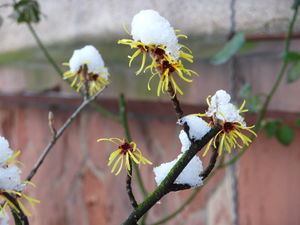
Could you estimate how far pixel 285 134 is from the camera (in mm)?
1118

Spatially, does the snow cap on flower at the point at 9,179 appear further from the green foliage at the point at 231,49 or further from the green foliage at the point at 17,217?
the green foliage at the point at 231,49

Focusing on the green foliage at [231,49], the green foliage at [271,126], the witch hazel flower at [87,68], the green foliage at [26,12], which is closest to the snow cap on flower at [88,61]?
the witch hazel flower at [87,68]

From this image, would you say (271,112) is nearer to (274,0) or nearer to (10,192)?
(274,0)

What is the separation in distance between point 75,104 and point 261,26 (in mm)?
623

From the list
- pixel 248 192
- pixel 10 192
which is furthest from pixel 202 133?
pixel 248 192

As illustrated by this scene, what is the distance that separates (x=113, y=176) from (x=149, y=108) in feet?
0.92

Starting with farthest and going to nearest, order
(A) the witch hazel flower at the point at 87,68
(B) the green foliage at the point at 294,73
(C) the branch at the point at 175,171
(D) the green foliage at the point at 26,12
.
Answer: (B) the green foliage at the point at 294,73 < (D) the green foliage at the point at 26,12 < (A) the witch hazel flower at the point at 87,68 < (C) the branch at the point at 175,171

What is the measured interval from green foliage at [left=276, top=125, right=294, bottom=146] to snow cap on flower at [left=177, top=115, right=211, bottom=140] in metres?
0.81

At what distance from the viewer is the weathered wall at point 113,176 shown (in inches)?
49.9

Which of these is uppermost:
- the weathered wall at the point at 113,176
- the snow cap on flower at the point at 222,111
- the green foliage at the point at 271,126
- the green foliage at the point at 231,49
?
the snow cap on flower at the point at 222,111

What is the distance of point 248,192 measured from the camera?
1.32m

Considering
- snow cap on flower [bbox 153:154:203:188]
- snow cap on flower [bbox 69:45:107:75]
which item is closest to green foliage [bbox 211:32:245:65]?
snow cap on flower [bbox 69:45:107:75]

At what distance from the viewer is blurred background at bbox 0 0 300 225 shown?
3.98 feet

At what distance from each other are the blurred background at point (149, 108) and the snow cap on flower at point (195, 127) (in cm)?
69
